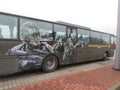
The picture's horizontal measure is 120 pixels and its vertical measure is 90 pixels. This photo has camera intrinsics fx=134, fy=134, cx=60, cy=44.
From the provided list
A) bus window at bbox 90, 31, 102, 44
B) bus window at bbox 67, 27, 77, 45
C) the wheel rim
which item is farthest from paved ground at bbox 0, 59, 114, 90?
bus window at bbox 90, 31, 102, 44

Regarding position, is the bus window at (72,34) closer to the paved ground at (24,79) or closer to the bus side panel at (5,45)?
the paved ground at (24,79)

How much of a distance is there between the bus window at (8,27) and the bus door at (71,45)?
3.13 metres

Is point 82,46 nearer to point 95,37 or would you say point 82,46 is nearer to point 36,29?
point 95,37

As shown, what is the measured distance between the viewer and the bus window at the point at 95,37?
31.8 feet

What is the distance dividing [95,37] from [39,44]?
527 cm

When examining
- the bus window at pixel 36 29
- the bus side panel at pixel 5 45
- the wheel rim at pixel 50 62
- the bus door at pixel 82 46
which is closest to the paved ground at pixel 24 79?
the wheel rim at pixel 50 62

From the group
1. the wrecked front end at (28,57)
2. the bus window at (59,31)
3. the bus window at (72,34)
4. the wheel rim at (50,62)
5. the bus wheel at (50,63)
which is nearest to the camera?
the wrecked front end at (28,57)

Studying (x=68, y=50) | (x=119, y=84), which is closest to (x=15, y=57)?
(x=68, y=50)

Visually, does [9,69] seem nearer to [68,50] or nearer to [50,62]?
[50,62]

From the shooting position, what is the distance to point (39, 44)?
6.38 metres

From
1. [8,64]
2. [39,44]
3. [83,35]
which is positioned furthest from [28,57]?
[83,35]

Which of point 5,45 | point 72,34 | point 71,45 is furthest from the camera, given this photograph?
point 72,34

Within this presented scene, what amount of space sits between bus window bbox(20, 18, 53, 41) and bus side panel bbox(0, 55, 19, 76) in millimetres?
1049

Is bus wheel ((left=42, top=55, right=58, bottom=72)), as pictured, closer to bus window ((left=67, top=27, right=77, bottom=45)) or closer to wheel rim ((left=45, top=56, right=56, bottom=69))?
wheel rim ((left=45, top=56, right=56, bottom=69))
